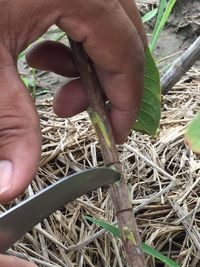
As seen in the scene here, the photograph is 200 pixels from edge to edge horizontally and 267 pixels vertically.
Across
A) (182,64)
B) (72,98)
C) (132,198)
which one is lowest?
(132,198)

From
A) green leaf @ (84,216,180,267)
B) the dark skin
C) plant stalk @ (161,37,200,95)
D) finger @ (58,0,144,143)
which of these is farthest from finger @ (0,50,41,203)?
Answer: plant stalk @ (161,37,200,95)

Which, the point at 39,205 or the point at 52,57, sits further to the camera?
the point at 52,57

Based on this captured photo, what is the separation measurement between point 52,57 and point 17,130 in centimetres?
24

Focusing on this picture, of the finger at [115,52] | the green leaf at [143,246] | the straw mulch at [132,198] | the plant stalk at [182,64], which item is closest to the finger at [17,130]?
the finger at [115,52]

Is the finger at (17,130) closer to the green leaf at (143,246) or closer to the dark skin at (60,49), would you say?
the dark skin at (60,49)

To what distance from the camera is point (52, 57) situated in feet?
2.96

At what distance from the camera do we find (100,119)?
818 mm

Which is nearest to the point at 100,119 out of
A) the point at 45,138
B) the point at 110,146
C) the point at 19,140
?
the point at 110,146

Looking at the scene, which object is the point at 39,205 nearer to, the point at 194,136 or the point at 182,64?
the point at 194,136

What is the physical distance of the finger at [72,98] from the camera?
36.2 inches

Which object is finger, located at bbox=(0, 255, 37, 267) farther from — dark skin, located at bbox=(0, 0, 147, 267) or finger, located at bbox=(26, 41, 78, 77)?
finger, located at bbox=(26, 41, 78, 77)

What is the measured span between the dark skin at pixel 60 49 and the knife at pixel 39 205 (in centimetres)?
2

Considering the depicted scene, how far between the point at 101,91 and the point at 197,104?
584 mm

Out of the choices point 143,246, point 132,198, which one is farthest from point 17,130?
point 132,198
